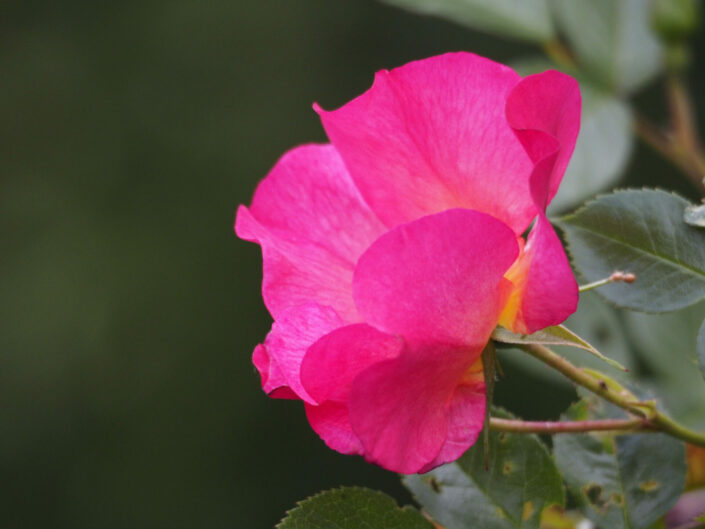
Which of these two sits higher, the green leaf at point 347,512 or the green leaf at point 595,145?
the green leaf at point 595,145

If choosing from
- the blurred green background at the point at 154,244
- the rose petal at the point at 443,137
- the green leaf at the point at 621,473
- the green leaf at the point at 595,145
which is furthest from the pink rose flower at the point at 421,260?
the blurred green background at the point at 154,244

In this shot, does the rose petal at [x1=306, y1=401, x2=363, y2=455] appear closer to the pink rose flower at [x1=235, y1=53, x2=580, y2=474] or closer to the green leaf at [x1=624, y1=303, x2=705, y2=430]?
the pink rose flower at [x1=235, y1=53, x2=580, y2=474]

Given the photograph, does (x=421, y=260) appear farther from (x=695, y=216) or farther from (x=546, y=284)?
(x=695, y=216)

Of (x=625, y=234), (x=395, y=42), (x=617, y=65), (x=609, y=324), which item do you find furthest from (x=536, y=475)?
(x=395, y=42)

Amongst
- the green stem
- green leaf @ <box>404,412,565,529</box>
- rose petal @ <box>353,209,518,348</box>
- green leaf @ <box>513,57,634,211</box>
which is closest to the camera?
rose petal @ <box>353,209,518,348</box>

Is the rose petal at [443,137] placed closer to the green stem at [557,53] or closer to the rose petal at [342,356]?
the rose petal at [342,356]

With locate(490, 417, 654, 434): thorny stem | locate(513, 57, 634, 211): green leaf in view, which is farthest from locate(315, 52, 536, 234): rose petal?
locate(513, 57, 634, 211): green leaf
